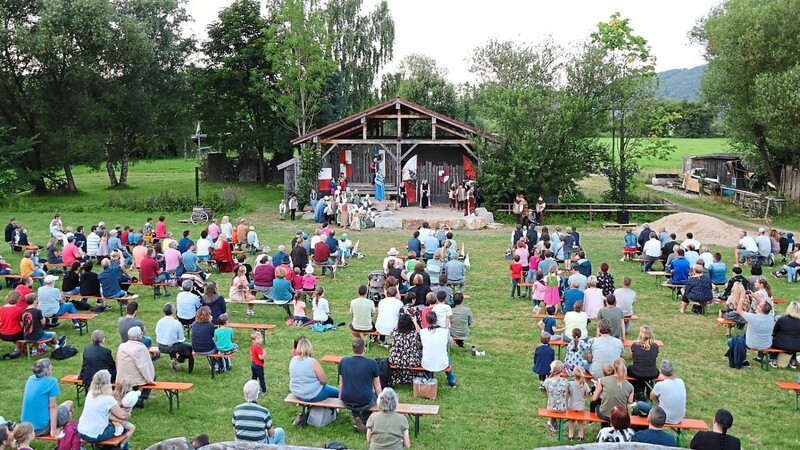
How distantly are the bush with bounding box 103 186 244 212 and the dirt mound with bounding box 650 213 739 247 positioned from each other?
16.8 m

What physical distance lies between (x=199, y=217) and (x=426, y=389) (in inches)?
736

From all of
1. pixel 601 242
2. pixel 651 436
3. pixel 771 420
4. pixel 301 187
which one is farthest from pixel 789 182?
pixel 651 436

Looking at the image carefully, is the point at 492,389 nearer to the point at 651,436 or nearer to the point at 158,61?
the point at 651,436

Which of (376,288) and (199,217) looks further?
(199,217)

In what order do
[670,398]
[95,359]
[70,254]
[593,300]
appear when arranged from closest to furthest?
[670,398] → [95,359] → [593,300] → [70,254]

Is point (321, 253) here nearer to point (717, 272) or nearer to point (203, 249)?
point (203, 249)

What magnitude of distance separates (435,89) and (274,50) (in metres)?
16.1

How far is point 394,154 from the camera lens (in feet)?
105

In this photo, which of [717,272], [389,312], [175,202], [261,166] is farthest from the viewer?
[261,166]

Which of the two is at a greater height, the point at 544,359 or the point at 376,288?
the point at 376,288

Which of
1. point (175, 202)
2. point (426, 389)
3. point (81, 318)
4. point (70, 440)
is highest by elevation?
point (175, 202)

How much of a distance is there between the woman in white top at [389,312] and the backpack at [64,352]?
517 centimetres

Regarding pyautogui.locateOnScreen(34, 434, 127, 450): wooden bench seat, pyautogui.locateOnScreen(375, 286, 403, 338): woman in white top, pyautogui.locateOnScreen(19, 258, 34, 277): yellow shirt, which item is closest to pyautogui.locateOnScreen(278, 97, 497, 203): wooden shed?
pyautogui.locateOnScreen(19, 258, 34, 277): yellow shirt

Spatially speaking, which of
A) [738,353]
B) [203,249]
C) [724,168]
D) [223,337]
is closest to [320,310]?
[223,337]
